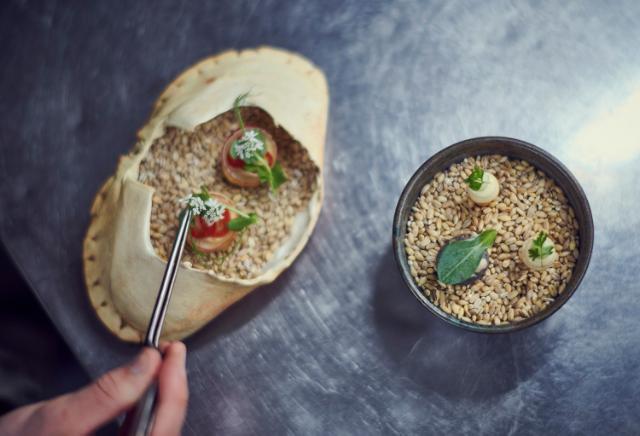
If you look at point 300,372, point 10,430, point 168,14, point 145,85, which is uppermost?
point 168,14

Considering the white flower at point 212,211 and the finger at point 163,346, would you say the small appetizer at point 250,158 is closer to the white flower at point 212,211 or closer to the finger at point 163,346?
the white flower at point 212,211

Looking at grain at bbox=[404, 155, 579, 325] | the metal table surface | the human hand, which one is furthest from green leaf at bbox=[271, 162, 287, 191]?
the human hand

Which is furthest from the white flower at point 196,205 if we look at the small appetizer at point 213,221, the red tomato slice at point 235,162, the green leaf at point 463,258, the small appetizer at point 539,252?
the small appetizer at point 539,252

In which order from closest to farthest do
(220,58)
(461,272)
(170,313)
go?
1. (461,272)
2. (170,313)
3. (220,58)

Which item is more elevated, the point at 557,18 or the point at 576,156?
the point at 557,18

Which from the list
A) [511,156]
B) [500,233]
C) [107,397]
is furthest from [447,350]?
[107,397]

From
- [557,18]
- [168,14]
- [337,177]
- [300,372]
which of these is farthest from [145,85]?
[557,18]

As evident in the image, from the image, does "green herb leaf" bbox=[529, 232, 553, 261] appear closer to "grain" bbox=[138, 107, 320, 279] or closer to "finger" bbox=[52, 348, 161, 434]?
"grain" bbox=[138, 107, 320, 279]

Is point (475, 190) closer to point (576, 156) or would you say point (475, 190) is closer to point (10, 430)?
point (576, 156)

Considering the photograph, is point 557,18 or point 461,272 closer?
point 461,272
